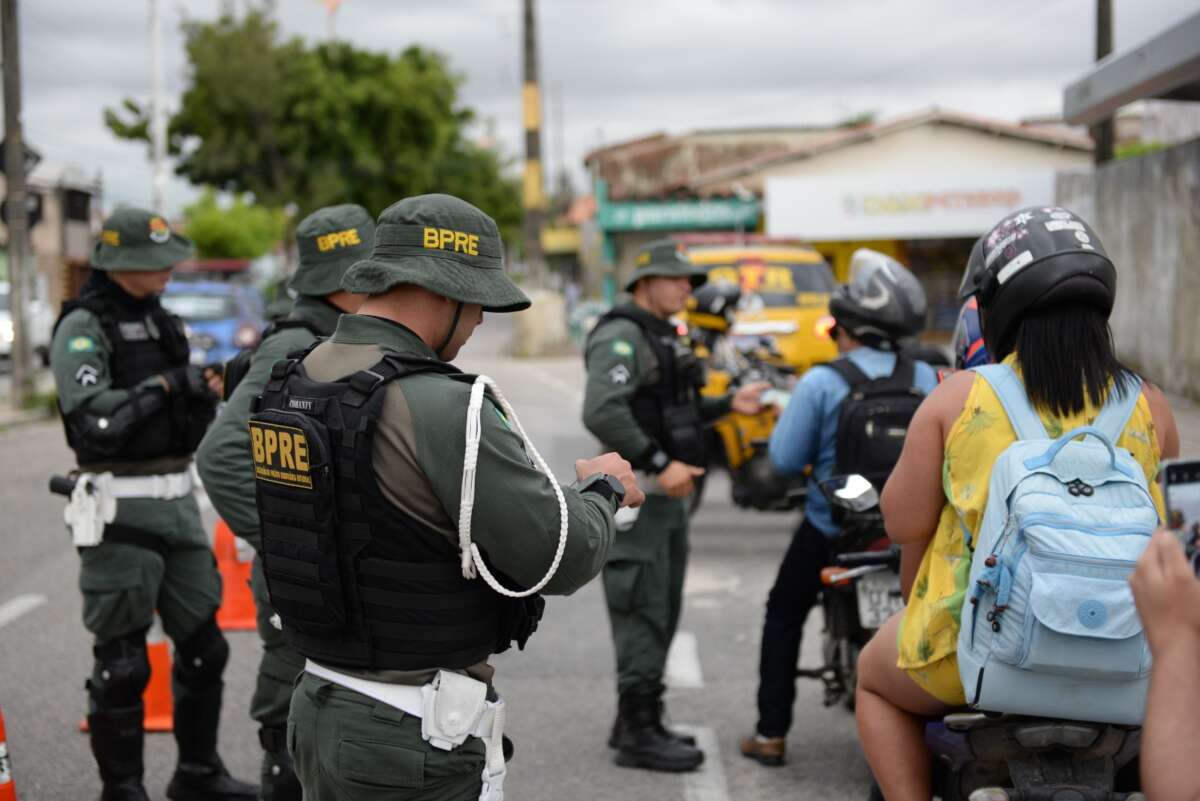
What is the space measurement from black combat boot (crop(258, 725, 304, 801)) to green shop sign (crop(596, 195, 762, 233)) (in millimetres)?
29136

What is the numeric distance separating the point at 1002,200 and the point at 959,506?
28365 millimetres

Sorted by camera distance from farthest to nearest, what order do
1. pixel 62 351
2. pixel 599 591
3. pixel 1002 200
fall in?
pixel 1002 200 → pixel 599 591 → pixel 62 351

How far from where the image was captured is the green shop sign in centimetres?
3297

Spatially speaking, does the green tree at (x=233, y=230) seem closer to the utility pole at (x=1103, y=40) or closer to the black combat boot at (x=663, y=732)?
the utility pole at (x=1103, y=40)

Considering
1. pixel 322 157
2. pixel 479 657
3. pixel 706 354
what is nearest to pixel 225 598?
pixel 706 354

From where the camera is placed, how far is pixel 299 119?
140 feet

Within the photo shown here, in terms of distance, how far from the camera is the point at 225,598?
7285 millimetres

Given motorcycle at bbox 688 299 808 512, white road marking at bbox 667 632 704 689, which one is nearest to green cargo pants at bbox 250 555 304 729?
white road marking at bbox 667 632 704 689

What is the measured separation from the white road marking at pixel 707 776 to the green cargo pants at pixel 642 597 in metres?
0.34

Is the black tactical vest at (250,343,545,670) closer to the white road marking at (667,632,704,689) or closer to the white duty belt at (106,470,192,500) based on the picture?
the white duty belt at (106,470,192,500)

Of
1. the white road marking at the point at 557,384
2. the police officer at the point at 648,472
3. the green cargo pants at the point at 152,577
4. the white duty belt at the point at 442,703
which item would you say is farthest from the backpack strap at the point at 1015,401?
the white road marking at the point at 557,384

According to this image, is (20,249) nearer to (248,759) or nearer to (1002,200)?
(248,759)

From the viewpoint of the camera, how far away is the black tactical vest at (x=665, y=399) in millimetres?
5363

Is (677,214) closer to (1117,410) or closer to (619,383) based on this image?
(619,383)
